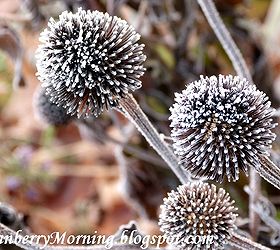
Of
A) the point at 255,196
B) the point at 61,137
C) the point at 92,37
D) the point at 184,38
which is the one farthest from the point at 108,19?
the point at 61,137

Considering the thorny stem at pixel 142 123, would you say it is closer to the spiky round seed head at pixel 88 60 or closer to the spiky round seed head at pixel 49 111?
the spiky round seed head at pixel 88 60

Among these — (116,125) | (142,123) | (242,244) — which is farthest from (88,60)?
(116,125)

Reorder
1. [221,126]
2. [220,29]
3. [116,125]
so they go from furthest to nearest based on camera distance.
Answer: [116,125], [220,29], [221,126]

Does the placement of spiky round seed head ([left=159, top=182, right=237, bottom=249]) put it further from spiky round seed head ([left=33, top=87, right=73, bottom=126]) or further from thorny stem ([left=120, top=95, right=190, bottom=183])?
spiky round seed head ([left=33, top=87, right=73, bottom=126])

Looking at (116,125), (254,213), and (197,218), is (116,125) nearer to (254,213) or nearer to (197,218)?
(254,213)

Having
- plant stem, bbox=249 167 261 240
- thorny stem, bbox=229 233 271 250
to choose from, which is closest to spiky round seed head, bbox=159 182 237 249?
thorny stem, bbox=229 233 271 250

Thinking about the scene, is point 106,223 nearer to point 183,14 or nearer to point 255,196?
point 183,14
